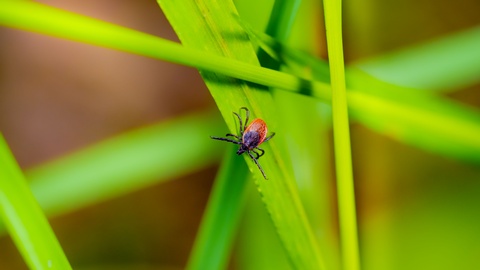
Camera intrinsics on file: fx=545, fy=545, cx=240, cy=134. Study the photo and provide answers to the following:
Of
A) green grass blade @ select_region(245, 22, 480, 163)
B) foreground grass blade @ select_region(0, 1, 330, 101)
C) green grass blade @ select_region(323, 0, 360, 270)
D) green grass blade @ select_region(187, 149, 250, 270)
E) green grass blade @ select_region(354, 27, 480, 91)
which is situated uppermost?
green grass blade @ select_region(354, 27, 480, 91)

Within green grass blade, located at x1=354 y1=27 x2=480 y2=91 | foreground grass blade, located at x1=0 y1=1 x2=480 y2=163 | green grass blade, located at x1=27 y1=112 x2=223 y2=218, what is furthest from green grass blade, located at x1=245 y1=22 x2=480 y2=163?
green grass blade, located at x1=27 y1=112 x2=223 y2=218

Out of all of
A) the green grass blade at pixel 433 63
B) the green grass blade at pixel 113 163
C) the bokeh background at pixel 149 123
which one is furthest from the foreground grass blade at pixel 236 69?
the bokeh background at pixel 149 123

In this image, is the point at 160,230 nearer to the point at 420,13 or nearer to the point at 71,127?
the point at 71,127

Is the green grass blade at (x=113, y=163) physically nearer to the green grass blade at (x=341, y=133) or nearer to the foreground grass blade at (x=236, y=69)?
the foreground grass blade at (x=236, y=69)

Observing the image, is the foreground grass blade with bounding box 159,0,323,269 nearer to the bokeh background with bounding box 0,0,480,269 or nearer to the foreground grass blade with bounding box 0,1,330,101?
the foreground grass blade with bounding box 0,1,330,101

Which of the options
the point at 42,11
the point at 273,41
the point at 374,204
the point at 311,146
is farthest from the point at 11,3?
the point at 374,204

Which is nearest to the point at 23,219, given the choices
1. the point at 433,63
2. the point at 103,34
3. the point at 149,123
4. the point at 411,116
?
the point at 103,34
